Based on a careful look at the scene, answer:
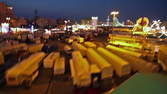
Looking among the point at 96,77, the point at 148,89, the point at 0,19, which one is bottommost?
the point at 96,77

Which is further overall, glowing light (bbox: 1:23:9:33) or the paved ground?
glowing light (bbox: 1:23:9:33)

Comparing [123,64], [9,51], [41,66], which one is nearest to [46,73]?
[41,66]

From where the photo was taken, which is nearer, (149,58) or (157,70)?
(157,70)

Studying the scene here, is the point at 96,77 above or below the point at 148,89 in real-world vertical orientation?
below

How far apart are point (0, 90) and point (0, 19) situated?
150 feet

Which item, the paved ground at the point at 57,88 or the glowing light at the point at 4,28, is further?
the glowing light at the point at 4,28

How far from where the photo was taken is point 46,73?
9797 mm

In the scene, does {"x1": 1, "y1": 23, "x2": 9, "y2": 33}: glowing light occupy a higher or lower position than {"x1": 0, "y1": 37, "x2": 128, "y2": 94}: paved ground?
higher

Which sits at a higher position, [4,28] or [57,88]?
[4,28]

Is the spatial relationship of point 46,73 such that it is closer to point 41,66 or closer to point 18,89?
point 41,66

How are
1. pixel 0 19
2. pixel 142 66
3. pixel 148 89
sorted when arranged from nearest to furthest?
pixel 148 89 < pixel 142 66 < pixel 0 19

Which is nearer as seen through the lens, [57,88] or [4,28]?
[57,88]

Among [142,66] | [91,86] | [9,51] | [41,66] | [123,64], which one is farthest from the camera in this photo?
[9,51]

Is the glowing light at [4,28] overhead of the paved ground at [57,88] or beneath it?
overhead
